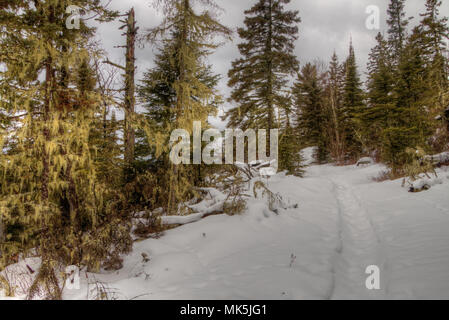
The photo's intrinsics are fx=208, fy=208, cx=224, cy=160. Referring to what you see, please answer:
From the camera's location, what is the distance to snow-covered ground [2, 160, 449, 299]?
2746 millimetres

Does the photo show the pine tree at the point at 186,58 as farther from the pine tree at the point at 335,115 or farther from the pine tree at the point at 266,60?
the pine tree at the point at 335,115

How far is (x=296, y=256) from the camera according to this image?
3.67 meters

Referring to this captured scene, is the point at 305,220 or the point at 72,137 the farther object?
the point at 305,220

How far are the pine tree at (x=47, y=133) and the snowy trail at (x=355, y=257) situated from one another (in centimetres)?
370

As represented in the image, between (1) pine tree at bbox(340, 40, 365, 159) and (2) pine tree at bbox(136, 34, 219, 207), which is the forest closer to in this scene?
(2) pine tree at bbox(136, 34, 219, 207)

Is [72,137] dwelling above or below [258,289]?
above

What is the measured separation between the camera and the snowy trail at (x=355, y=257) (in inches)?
107

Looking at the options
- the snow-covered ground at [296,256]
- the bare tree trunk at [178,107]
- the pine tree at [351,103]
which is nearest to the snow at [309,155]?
the pine tree at [351,103]

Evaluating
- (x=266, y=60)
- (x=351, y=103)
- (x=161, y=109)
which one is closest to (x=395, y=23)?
(x=351, y=103)

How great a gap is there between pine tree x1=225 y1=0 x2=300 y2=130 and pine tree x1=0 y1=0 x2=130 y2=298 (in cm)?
1033

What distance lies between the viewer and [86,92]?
3.91 meters
